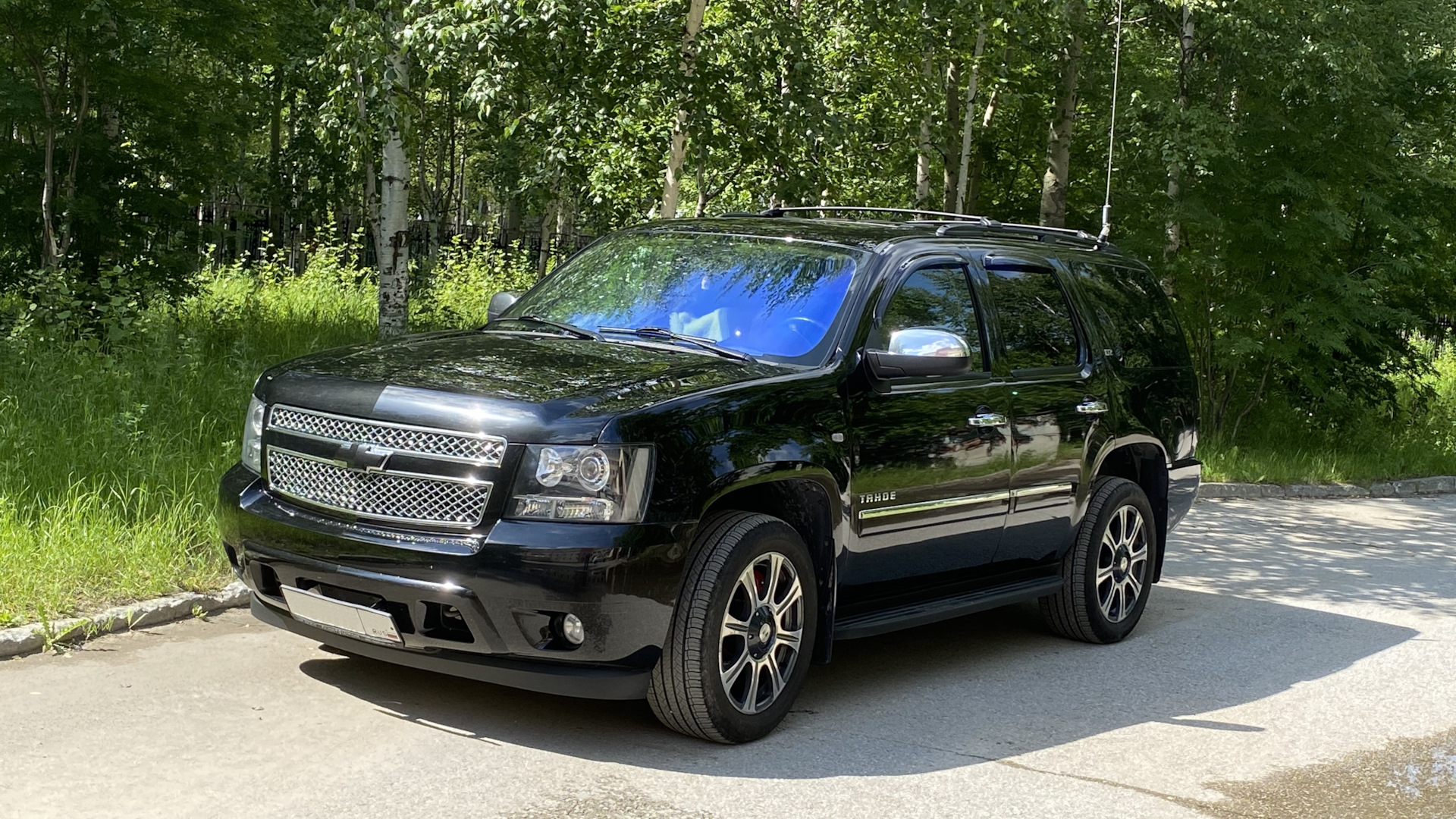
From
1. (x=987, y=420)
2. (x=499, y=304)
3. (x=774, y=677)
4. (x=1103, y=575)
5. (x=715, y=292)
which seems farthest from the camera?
(x=1103, y=575)

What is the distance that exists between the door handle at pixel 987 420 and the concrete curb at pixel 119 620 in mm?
3260

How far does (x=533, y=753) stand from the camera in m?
5.31

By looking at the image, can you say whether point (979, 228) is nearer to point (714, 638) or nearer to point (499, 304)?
point (499, 304)

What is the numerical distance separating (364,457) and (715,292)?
6.01 ft

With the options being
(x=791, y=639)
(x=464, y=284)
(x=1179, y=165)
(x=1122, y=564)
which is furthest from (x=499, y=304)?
(x=464, y=284)

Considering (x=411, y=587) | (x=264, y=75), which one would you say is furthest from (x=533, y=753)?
(x=264, y=75)

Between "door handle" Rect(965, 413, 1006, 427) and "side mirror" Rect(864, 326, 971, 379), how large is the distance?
0.48m

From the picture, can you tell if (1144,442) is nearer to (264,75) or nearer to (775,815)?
(775,815)

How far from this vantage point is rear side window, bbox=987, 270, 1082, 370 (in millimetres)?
7090

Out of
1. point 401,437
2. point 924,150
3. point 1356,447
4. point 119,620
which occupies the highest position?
point 924,150

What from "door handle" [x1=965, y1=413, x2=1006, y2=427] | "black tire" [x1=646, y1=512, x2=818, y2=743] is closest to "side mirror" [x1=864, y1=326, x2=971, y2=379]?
"door handle" [x1=965, y1=413, x2=1006, y2=427]

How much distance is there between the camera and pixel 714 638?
5.30 m

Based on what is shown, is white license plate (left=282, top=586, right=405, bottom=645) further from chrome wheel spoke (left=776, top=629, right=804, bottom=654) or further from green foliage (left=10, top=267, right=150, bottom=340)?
green foliage (left=10, top=267, right=150, bottom=340)

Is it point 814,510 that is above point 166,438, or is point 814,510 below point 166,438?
above
